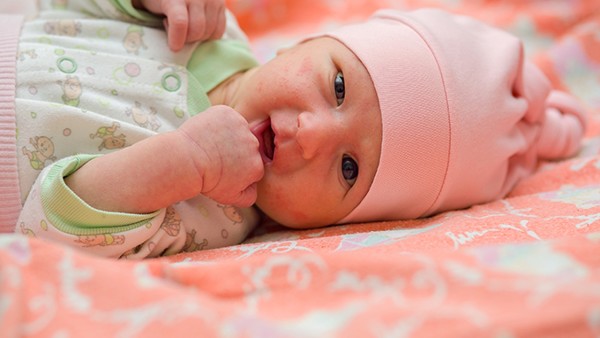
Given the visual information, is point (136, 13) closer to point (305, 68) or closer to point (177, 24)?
point (177, 24)

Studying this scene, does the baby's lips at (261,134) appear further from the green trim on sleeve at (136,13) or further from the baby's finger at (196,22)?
the green trim on sleeve at (136,13)

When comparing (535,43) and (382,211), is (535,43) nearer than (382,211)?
No

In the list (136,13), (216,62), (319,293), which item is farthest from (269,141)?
(319,293)

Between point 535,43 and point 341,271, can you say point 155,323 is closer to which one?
point 341,271

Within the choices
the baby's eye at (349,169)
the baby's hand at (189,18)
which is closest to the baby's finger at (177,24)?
the baby's hand at (189,18)

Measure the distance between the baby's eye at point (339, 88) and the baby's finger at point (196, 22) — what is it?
1.11 ft

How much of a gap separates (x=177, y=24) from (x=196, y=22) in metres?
0.06

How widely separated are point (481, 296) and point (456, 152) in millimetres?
570

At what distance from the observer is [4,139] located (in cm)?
112

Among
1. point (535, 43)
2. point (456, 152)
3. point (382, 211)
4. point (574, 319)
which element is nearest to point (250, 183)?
point (382, 211)

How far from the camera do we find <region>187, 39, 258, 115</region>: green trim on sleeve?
1.41m

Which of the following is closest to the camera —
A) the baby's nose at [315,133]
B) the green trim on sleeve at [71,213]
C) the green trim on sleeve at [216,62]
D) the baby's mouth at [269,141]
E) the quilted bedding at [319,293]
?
the quilted bedding at [319,293]

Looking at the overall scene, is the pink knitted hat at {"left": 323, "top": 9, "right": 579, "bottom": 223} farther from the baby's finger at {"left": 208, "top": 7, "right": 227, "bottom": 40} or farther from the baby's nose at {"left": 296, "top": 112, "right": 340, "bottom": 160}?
the baby's finger at {"left": 208, "top": 7, "right": 227, "bottom": 40}

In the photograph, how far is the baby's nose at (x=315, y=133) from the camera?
3.91 feet
